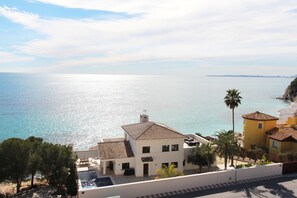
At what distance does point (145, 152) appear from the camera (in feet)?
109

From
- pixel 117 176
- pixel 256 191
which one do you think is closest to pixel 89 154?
pixel 117 176

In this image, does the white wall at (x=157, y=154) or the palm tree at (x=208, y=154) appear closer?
the white wall at (x=157, y=154)

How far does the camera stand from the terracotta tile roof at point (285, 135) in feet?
120

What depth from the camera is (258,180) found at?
2875cm

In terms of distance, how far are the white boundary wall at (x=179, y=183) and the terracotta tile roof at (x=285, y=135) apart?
7.80m

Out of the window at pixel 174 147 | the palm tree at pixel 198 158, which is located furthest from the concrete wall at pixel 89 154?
the palm tree at pixel 198 158

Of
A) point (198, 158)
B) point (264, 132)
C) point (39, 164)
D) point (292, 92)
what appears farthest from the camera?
point (292, 92)

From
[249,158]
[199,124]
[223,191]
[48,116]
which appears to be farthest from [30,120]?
[223,191]

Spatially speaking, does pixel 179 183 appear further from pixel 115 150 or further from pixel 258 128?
pixel 258 128

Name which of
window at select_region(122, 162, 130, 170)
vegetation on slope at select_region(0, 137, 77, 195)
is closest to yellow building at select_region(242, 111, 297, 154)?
window at select_region(122, 162, 130, 170)

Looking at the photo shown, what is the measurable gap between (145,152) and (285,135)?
18.8 m

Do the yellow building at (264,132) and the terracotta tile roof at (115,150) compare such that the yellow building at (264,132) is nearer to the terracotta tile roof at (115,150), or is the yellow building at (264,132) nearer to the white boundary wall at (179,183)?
the white boundary wall at (179,183)

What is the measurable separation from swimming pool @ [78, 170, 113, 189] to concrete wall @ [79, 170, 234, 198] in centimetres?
582

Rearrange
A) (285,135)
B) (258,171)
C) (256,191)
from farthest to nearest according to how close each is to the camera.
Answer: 1. (285,135)
2. (258,171)
3. (256,191)
